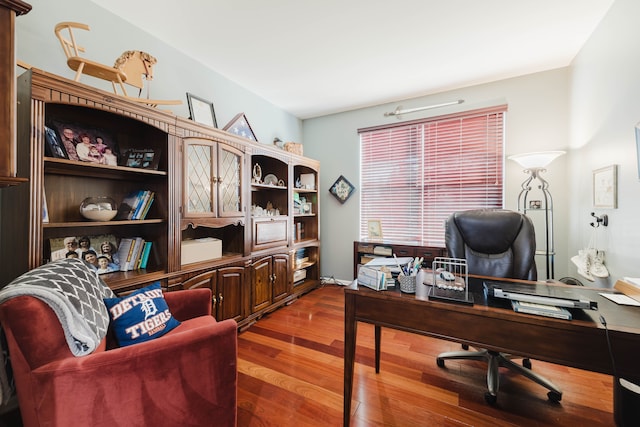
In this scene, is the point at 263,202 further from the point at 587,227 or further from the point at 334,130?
the point at 587,227

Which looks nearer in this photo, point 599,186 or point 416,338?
point 599,186

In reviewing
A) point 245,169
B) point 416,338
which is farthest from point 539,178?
point 245,169

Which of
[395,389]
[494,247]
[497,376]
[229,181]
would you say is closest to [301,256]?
[229,181]

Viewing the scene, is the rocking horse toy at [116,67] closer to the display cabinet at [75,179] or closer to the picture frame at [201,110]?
the display cabinet at [75,179]

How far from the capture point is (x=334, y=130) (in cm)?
389

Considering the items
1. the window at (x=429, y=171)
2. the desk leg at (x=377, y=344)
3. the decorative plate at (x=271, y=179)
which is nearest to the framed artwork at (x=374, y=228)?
the window at (x=429, y=171)

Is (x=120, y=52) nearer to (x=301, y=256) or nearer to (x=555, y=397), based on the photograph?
(x=301, y=256)

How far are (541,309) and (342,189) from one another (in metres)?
2.97

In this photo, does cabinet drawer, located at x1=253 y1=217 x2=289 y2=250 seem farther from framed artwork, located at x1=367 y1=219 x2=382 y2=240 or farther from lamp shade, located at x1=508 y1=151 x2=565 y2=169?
lamp shade, located at x1=508 y1=151 x2=565 y2=169

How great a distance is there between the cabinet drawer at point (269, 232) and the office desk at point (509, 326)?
1.60m

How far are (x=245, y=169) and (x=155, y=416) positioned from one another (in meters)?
1.96

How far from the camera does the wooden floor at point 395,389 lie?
4.63ft

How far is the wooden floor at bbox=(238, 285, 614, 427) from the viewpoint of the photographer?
1410 millimetres

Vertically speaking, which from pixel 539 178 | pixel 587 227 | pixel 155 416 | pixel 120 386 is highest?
pixel 539 178
